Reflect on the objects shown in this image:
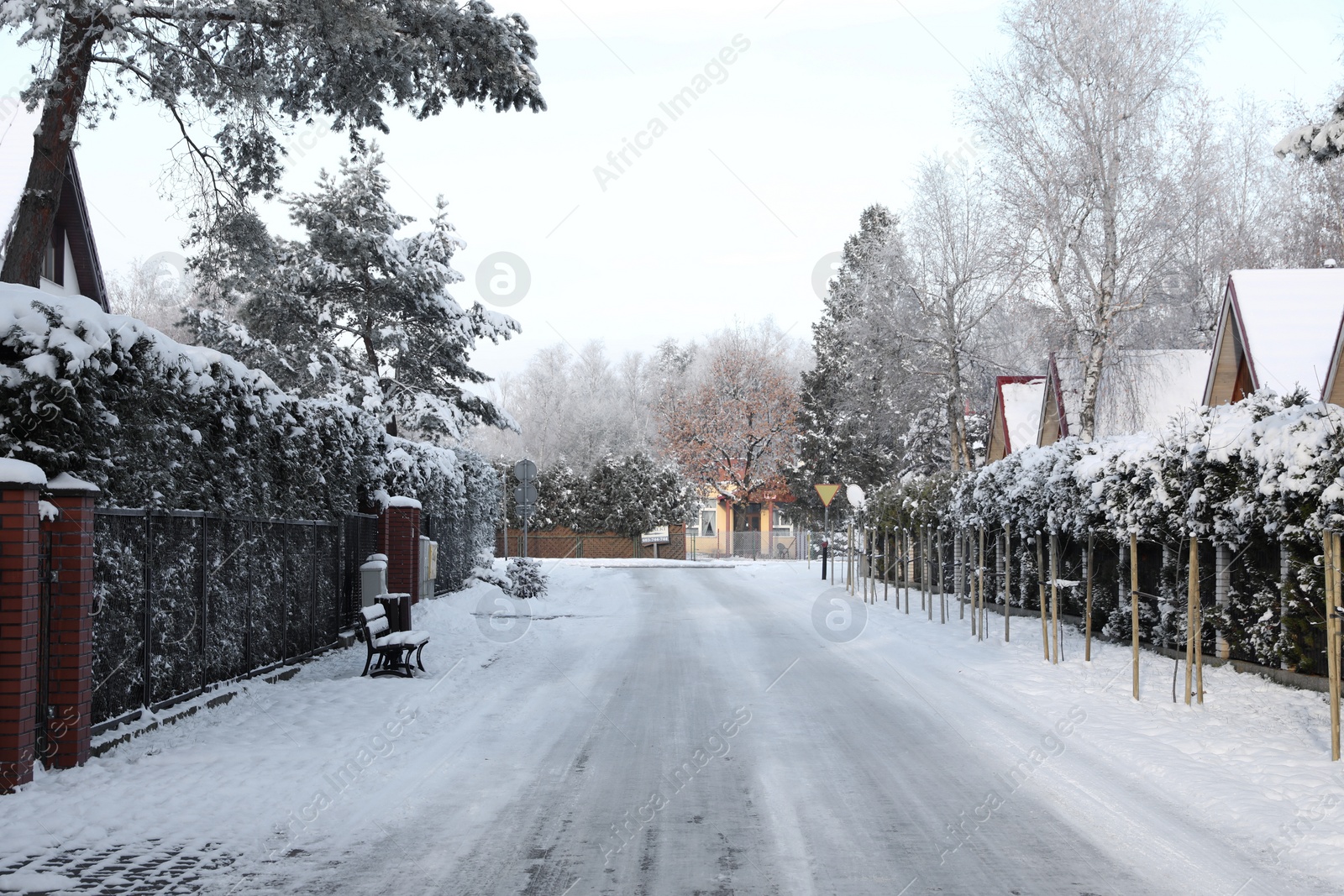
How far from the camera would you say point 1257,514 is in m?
11.0

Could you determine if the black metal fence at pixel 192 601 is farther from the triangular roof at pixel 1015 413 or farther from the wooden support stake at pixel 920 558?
the triangular roof at pixel 1015 413

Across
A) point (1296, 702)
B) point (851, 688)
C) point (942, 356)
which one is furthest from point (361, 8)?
point (942, 356)

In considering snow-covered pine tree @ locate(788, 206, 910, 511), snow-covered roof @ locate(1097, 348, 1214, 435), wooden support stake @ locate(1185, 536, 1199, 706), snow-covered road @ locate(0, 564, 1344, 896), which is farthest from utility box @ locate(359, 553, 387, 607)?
snow-covered pine tree @ locate(788, 206, 910, 511)

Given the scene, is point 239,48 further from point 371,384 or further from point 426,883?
point 371,384

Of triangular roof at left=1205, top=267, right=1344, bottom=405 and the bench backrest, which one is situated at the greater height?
triangular roof at left=1205, top=267, right=1344, bottom=405

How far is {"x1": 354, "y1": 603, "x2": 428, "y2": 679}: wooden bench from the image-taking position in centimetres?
1241

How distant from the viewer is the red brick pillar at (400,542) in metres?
18.3

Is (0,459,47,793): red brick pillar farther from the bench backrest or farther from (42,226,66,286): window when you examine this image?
(42,226,66,286): window

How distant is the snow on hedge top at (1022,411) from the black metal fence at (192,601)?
23766 mm

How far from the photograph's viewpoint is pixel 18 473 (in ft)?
23.0

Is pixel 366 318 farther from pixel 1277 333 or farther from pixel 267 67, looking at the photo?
pixel 1277 333

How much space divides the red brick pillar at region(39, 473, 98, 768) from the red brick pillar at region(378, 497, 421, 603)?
10376mm

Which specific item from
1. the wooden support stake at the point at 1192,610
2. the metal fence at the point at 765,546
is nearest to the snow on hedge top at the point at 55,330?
the wooden support stake at the point at 1192,610

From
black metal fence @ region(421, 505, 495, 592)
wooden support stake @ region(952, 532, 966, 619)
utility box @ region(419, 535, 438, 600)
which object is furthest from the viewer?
black metal fence @ region(421, 505, 495, 592)
